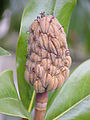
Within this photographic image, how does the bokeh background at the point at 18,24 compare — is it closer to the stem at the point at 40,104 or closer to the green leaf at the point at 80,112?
the green leaf at the point at 80,112

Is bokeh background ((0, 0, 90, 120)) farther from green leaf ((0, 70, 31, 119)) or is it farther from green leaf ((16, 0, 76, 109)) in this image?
green leaf ((0, 70, 31, 119))

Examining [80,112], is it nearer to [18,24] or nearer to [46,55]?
[46,55]

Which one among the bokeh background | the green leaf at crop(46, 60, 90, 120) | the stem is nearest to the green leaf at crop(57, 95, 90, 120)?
the green leaf at crop(46, 60, 90, 120)

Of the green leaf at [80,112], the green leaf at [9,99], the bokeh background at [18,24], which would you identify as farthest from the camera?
the bokeh background at [18,24]

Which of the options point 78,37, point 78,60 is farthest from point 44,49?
point 78,60

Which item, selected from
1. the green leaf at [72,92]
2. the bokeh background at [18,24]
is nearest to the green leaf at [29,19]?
the green leaf at [72,92]
